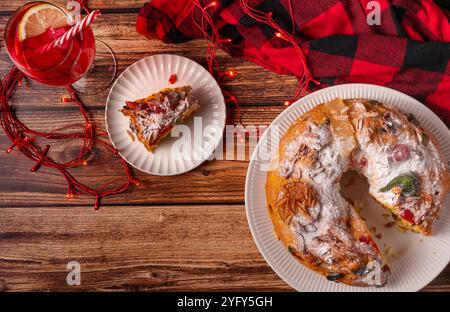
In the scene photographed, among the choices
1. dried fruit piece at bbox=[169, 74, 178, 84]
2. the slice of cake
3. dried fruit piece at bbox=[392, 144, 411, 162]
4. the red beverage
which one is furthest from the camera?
dried fruit piece at bbox=[169, 74, 178, 84]

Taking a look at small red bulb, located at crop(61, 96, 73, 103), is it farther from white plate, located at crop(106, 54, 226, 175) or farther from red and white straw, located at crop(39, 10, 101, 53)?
red and white straw, located at crop(39, 10, 101, 53)

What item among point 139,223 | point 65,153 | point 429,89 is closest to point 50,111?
point 65,153

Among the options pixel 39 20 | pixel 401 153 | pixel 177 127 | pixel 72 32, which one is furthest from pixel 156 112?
pixel 401 153

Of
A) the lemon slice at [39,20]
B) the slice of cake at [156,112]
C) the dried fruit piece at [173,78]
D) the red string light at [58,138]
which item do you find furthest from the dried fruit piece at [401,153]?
the lemon slice at [39,20]

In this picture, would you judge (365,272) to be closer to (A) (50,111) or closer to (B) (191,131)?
(B) (191,131)

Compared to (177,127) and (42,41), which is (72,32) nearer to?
(42,41)

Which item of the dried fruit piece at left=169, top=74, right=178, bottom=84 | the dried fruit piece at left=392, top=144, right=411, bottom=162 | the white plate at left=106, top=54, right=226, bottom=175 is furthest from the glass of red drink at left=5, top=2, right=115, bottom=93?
the dried fruit piece at left=392, top=144, right=411, bottom=162
